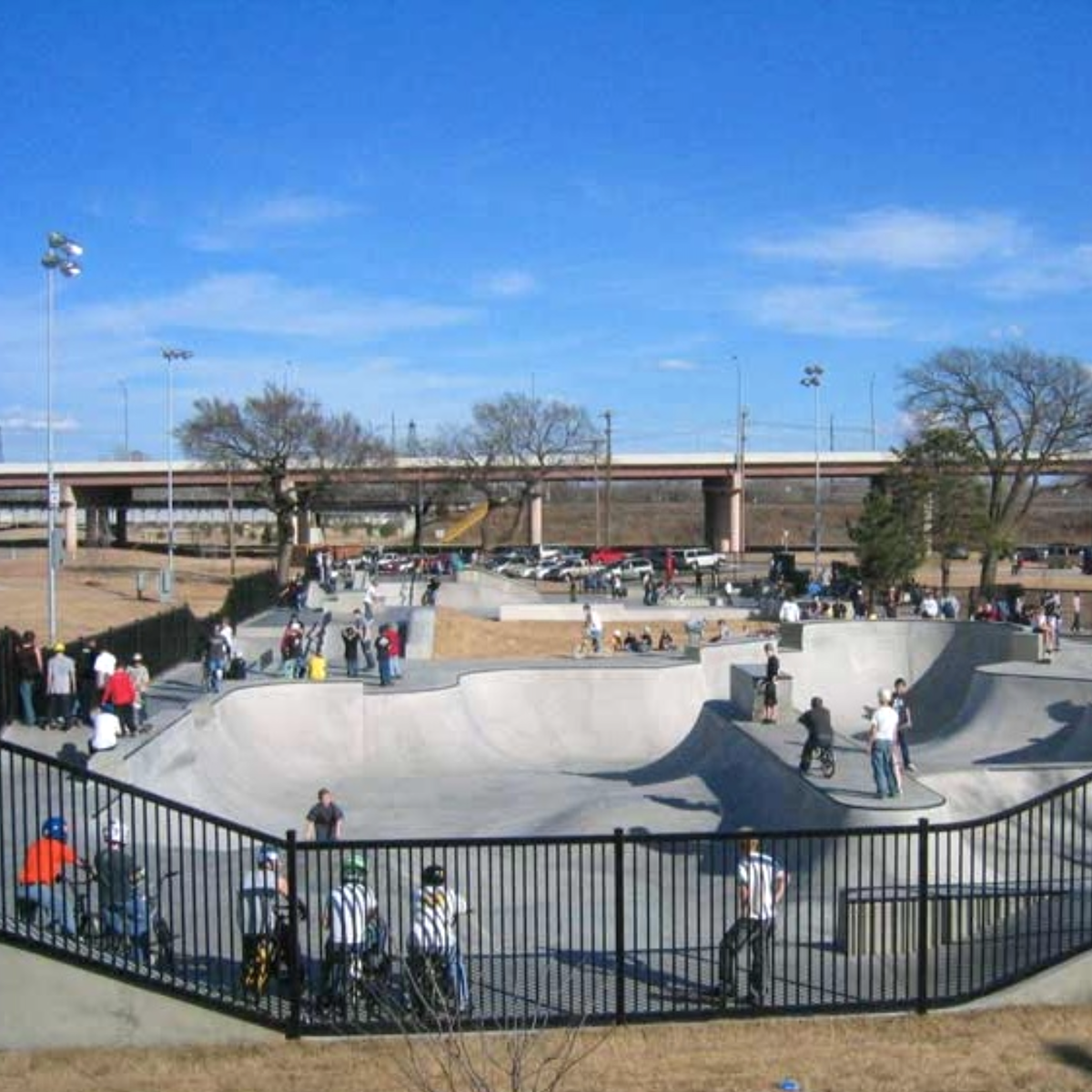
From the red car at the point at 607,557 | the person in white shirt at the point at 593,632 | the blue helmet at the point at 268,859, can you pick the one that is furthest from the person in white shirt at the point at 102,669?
the red car at the point at 607,557

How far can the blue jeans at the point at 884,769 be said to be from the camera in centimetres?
1474

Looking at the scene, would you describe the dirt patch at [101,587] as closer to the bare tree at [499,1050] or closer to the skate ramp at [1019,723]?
the skate ramp at [1019,723]

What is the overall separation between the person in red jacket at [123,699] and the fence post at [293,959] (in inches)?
431

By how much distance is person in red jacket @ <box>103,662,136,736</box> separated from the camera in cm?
1800

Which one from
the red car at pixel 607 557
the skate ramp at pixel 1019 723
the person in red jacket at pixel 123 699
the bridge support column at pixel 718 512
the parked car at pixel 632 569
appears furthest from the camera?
the bridge support column at pixel 718 512

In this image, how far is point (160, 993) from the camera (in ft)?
25.7

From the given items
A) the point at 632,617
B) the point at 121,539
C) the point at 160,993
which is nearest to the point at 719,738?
the point at 160,993

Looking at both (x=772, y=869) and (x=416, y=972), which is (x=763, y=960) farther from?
(x=416, y=972)

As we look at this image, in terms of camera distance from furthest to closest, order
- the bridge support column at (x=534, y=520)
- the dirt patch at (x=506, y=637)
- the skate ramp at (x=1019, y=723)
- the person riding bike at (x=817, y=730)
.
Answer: the bridge support column at (x=534, y=520) < the dirt patch at (x=506, y=637) < the skate ramp at (x=1019, y=723) < the person riding bike at (x=817, y=730)

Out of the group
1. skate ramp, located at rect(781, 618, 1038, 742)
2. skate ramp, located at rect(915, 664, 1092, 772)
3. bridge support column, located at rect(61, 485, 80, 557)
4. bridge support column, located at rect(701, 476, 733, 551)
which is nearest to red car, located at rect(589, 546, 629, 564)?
bridge support column, located at rect(701, 476, 733, 551)

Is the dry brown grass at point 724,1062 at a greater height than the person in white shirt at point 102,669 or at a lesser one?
lesser

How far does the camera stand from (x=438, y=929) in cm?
782

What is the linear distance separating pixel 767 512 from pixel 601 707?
11542 cm

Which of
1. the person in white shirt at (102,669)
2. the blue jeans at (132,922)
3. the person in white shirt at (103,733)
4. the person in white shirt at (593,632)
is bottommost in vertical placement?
the person in white shirt at (593,632)
